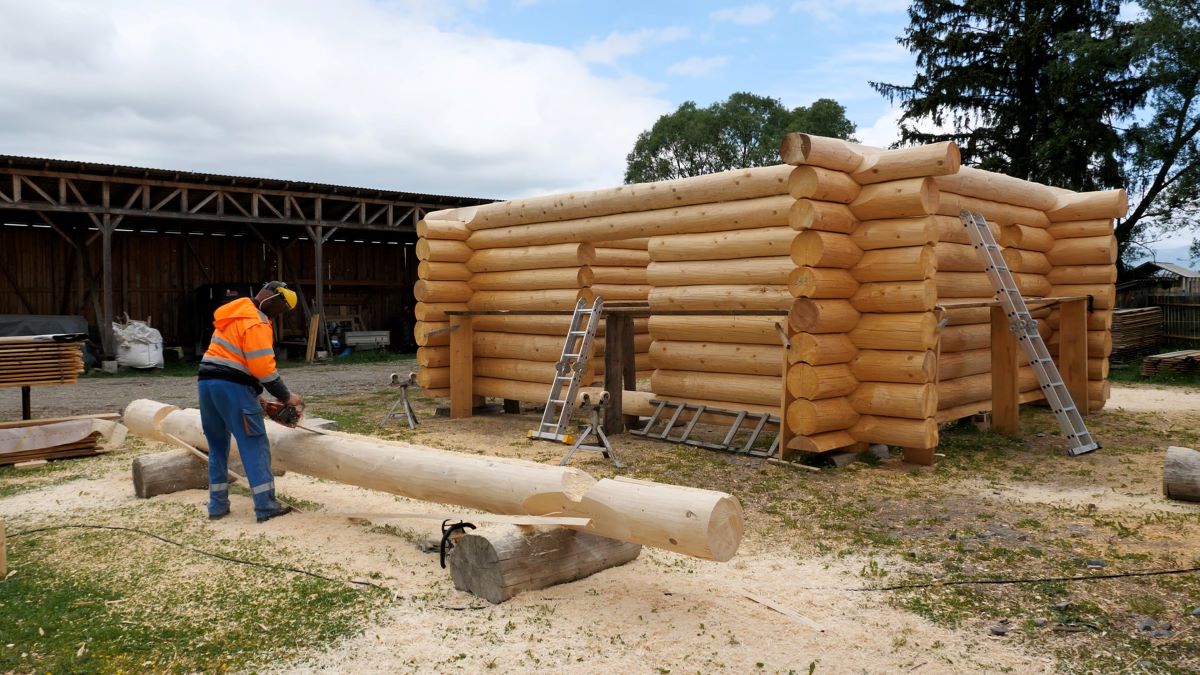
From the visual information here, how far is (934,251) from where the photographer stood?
891 cm

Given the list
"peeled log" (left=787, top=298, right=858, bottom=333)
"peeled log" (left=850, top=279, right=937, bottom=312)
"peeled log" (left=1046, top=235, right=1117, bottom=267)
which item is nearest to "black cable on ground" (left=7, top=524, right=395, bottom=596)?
"peeled log" (left=787, top=298, right=858, bottom=333)

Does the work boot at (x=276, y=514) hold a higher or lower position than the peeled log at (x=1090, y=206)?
lower

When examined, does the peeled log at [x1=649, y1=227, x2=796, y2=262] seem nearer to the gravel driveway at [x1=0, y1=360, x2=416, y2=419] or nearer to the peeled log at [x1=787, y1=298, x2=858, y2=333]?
the peeled log at [x1=787, y1=298, x2=858, y2=333]

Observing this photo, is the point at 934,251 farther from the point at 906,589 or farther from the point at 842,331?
the point at 906,589

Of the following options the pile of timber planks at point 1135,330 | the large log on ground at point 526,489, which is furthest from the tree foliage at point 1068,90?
the large log on ground at point 526,489

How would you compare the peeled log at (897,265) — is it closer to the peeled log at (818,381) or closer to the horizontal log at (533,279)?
the peeled log at (818,381)

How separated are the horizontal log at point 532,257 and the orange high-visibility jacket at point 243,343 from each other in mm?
6067

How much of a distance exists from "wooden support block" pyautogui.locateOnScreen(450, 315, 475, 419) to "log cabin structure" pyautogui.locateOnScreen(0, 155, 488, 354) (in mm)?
10050

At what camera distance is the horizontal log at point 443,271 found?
43.0 ft

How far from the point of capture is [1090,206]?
12.8 metres

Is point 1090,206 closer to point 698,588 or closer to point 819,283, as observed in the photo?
point 819,283

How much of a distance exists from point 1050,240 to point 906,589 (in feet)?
32.5

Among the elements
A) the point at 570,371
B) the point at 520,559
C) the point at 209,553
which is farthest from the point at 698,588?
the point at 570,371

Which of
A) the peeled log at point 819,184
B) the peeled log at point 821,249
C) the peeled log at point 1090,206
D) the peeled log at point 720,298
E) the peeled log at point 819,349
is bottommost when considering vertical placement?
the peeled log at point 819,349
